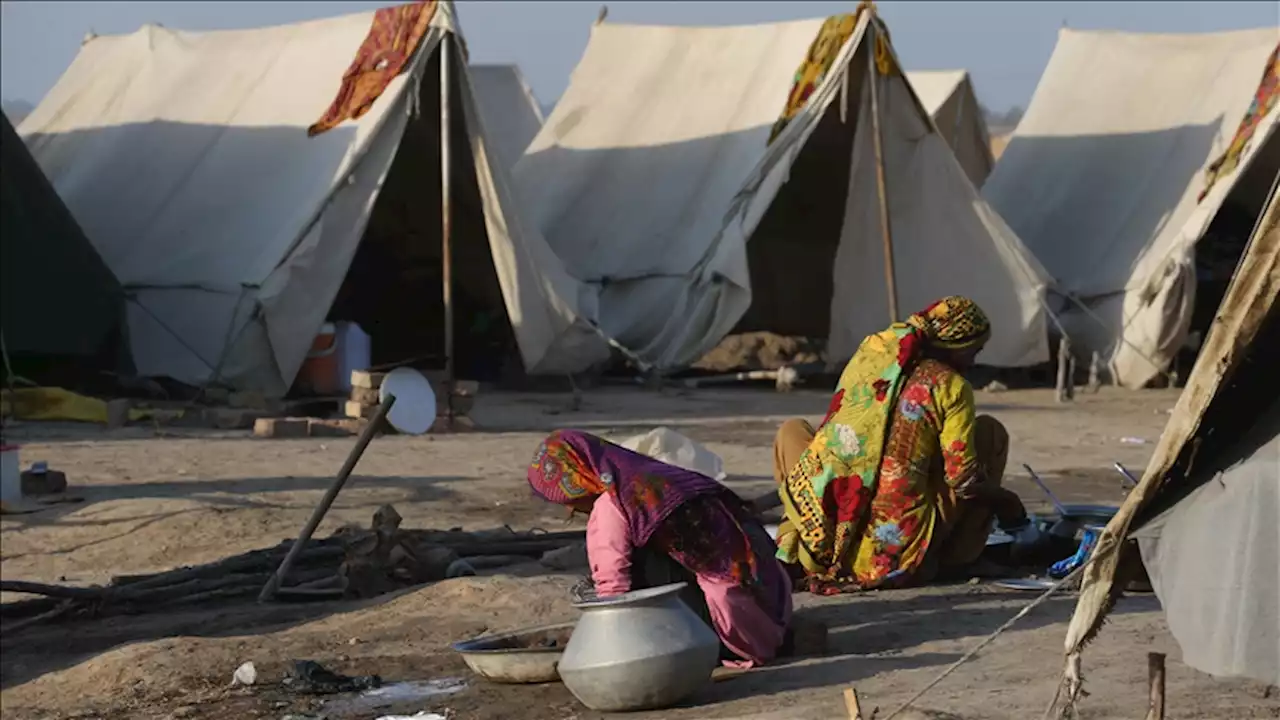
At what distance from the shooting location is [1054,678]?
463 centimetres

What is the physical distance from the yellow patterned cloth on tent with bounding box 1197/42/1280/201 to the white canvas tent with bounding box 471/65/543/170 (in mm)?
9530

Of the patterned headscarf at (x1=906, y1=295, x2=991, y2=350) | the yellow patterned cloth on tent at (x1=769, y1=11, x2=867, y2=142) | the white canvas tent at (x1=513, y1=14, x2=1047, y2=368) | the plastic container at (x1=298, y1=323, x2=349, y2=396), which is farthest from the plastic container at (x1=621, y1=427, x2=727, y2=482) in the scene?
the yellow patterned cloth on tent at (x1=769, y1=11, x2=867, y2=142)

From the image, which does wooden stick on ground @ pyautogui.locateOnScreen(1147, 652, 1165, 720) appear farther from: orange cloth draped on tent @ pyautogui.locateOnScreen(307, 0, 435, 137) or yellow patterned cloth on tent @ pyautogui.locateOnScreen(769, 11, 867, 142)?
yellow patterned cloth on tent @ pyautogui.locateOnScreen(769, 11, 867, 142)

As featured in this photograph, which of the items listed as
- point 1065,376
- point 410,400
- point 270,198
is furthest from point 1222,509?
point 1065,376

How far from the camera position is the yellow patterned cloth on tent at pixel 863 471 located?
19.0ft

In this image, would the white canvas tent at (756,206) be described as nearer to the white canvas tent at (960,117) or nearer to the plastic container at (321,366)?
the plastic container at (321,366)

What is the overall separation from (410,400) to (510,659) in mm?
5754

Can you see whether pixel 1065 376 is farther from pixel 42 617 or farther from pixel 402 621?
pixel 42 617

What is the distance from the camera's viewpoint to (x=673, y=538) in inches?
190

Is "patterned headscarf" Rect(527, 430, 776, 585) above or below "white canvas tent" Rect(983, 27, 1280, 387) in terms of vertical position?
below

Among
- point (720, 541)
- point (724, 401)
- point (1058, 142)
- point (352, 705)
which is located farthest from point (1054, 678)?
point (1058, 142)

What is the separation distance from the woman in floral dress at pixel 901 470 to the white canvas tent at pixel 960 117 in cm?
1470

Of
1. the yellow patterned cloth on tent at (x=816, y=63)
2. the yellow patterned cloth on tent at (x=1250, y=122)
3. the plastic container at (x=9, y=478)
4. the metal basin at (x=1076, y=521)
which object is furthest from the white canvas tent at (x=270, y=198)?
the metal basin at (x=1076, y=521)

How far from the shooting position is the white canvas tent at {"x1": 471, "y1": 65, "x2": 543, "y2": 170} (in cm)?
2222
